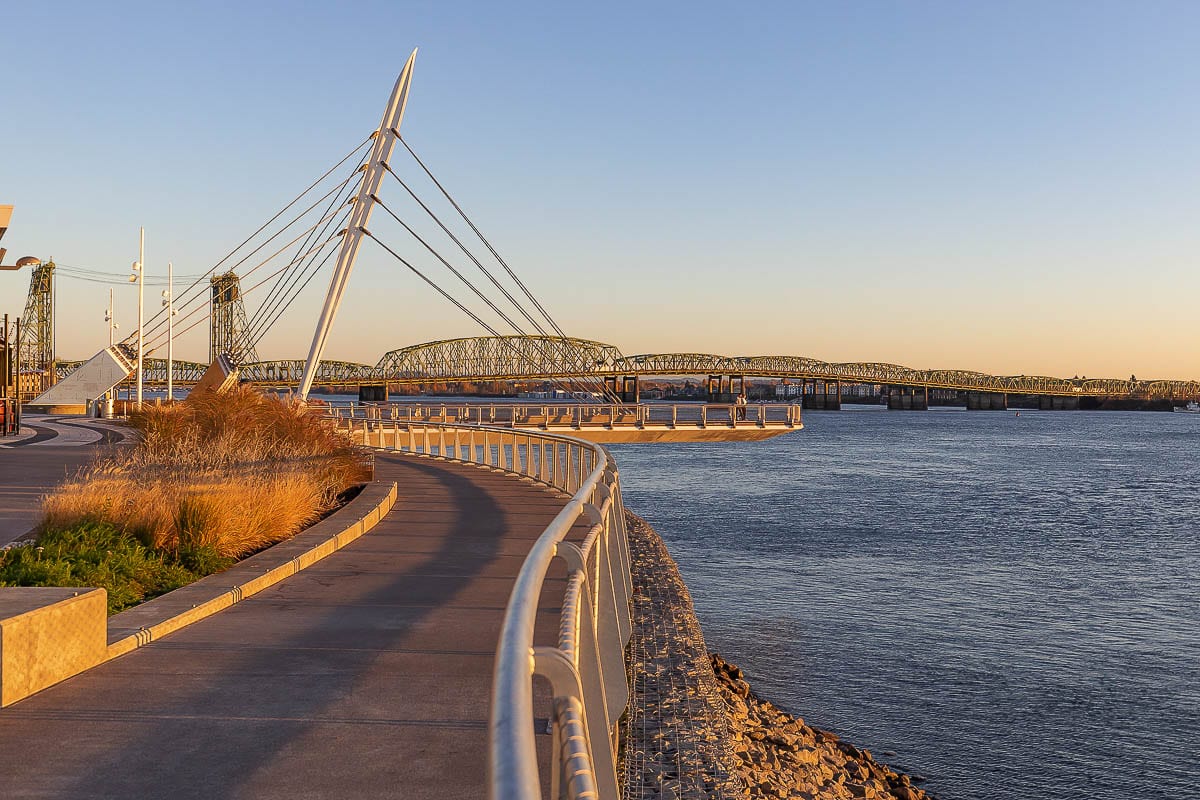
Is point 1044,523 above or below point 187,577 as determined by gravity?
below

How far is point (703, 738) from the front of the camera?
797 centimetres

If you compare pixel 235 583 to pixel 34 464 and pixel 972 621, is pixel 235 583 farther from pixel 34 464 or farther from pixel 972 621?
pixel 972 621

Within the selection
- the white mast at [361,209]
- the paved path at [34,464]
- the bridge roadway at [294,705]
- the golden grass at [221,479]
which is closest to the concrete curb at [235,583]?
the bridge roadway at [294,705]

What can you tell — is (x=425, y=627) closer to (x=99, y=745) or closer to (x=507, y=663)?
(x=99, y=745)

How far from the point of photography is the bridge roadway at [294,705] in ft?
16.9

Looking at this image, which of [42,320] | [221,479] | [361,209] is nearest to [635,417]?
[361,209]

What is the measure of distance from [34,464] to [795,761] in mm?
19140

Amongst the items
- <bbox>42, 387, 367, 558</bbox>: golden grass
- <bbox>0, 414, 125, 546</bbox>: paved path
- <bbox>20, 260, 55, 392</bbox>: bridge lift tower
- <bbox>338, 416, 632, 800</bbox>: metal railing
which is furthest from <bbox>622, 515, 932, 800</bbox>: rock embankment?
<bbox>20, 260, 55, 392</bbox>: bridge lift tower

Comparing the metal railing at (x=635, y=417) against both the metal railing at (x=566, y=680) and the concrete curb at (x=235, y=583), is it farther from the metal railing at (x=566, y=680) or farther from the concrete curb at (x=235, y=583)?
the metal railing at (x=566, y=680)

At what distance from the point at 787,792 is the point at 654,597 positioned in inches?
176

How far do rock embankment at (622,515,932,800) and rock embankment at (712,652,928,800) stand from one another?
2 centimetres

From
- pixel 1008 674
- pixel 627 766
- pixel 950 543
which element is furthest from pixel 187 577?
pixel 950 543

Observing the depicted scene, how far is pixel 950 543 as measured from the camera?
36.5 m

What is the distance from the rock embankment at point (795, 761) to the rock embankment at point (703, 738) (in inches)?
0.7
